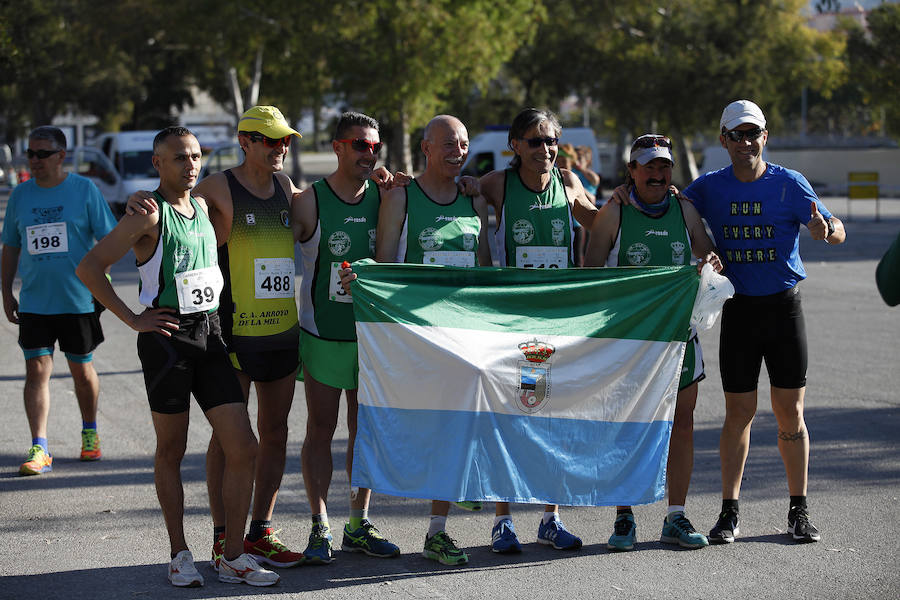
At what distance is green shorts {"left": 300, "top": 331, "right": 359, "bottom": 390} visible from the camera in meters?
5.64

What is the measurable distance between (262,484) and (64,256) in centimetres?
273

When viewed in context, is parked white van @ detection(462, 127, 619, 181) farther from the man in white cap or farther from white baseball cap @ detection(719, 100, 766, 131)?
the man in white cap

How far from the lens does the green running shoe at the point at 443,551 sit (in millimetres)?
5500

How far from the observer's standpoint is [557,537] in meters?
5.75

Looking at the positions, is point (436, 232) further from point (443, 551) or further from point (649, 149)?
point (443, 551)

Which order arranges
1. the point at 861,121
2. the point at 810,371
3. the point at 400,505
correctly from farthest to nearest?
the point at 861,121, the point at 810,371, the point at 400,505

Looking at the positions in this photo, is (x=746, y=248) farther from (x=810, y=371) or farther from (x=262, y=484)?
(x=810, y=371)

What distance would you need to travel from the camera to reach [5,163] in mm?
61094

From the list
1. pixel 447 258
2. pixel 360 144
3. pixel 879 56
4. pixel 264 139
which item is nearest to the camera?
pixel 264 139

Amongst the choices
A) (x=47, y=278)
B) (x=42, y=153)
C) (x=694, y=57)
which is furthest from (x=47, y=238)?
(x=694, y=57)

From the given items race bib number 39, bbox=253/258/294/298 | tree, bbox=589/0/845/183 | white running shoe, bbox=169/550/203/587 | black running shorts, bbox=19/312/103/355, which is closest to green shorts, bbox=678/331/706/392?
race bib number 39, bbox=253/258/294/298

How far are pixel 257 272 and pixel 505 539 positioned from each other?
72.9 inches

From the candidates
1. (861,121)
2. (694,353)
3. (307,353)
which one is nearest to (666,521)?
(694,353)

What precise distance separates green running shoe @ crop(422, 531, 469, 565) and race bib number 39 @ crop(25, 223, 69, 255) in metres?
3.48
